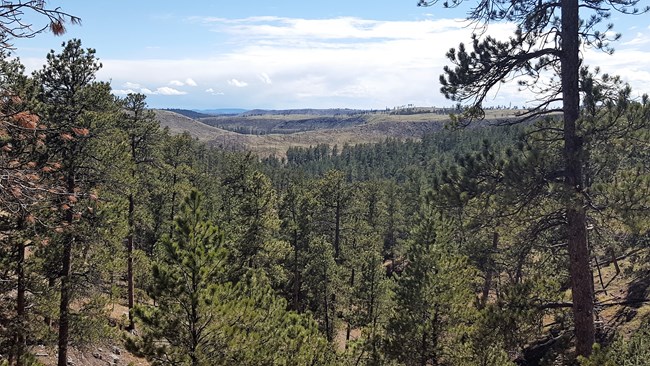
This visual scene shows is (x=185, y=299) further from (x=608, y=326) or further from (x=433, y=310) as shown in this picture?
(x=608, y=326)

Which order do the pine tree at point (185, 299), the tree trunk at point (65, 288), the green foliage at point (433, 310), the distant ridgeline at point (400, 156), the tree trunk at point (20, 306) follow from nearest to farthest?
the pine tree at point (185, 299) < the tree trunk at point (20, 306) < the tree trunk at point (65, 288) < the green foliage at point (433, 310) < the distant ridgeline at point (400, 156)

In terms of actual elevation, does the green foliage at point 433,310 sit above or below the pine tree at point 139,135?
below

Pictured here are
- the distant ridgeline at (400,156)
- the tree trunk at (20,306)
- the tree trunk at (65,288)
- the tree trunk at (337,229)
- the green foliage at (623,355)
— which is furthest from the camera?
the distant ridgeline at (400,156)

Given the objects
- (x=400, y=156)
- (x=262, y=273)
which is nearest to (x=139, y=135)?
(x=262, y=273)

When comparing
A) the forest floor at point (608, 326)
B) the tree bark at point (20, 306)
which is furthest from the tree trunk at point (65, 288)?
the forest floor at point (608, 326)

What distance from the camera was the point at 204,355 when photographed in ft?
35.6

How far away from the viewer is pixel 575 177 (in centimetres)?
885

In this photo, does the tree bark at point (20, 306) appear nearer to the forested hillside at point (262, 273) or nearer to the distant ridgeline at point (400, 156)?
the forested hillside at point (262, 273)

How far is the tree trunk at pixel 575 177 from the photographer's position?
8812mm

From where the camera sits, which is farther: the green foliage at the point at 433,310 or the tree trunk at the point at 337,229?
the tree trunk at the point at 337,229

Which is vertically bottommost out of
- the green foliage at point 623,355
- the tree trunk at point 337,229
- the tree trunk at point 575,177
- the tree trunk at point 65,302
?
the tree trunk at point 337,229

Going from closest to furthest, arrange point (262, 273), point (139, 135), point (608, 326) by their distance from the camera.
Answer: point (608, 326) < point (262, 273) < point (139, 135)

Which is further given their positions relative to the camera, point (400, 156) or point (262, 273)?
point (400, 156)

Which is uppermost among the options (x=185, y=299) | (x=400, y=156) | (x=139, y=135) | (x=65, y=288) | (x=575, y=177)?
(x=139, y=135)
